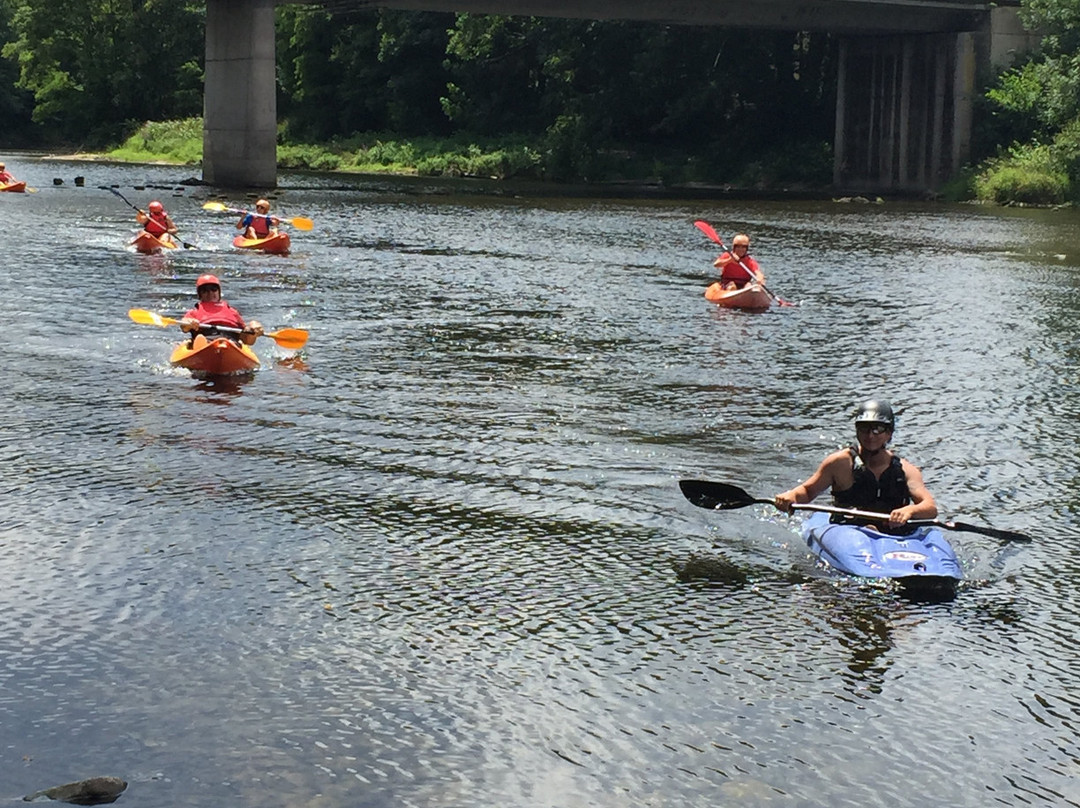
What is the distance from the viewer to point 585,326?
773 inches

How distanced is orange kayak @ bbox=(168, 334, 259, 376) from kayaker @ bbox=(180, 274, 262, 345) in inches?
4.1

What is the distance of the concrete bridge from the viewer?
47156mm

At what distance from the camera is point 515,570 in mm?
9328

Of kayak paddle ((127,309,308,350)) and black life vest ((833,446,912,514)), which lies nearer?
black life vest ((833,446,912,514))

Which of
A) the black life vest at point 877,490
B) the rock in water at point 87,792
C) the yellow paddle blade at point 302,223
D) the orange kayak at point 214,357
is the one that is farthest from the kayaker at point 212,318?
the yellow paddle blade at point 302,223

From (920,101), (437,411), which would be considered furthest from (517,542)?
(920,101)

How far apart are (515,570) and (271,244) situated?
19.6 m

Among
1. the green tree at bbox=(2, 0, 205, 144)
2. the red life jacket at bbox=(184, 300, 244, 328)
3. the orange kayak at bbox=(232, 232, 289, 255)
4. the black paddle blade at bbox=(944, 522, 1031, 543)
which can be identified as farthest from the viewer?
the green tree at bbox=(2, 0, 205, 144)

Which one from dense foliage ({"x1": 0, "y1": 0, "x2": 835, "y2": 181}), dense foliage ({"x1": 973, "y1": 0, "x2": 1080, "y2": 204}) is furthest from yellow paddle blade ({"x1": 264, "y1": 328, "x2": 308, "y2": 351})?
dense foliage ({"x1": 0, "y1": 0, "x2": 835, "y2": 181})

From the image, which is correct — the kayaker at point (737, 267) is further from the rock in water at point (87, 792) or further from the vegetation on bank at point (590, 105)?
the vegetation on bank at point (590, 105)

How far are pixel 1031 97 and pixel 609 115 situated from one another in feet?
58.2

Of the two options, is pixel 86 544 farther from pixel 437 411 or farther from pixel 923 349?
pixel 923 349

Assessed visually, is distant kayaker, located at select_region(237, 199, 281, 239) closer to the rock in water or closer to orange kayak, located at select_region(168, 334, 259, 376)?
orange kayak, located at select_region(168, 334, 259, 376)

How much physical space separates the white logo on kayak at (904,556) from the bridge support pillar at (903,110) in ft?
149
